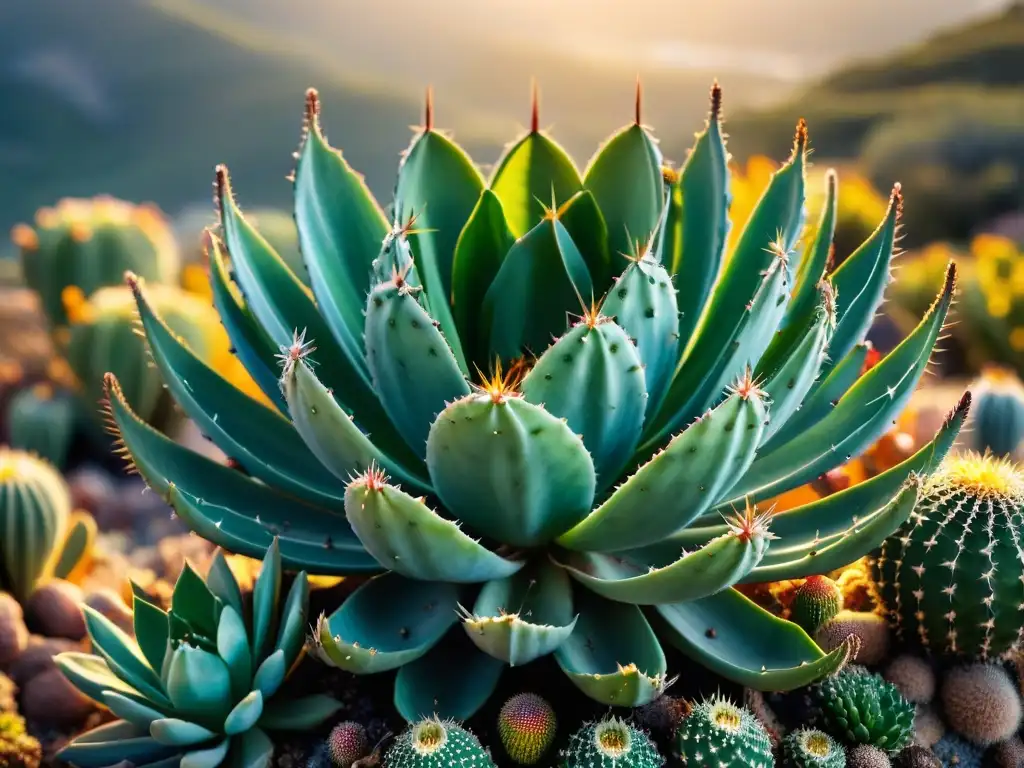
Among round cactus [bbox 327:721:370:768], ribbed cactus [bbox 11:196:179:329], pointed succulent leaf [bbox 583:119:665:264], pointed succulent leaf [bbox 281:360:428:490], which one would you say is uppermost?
pointed succulent leaf [bbox 583:119:665:264]

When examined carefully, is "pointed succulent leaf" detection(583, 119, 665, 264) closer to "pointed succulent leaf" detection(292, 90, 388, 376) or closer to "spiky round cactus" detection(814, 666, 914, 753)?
"pointed succulent leaf" detection(292, 90, 388, 376)

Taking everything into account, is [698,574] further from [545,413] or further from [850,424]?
[850,424]

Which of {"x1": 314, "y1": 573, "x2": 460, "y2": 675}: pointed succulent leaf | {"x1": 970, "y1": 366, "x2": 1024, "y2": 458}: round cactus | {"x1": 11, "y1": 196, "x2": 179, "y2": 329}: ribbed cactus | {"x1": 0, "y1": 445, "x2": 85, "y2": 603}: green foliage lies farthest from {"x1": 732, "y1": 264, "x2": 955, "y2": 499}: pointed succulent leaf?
{"x1": 11, "y1": 196, "x2": 179, "y2": 329}: ribbed cactus

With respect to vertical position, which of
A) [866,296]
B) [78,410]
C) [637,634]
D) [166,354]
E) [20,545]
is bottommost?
[78,410]

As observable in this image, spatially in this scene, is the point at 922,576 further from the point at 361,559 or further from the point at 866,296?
the point at 361,559

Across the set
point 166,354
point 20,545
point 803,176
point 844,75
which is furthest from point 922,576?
point 844,75

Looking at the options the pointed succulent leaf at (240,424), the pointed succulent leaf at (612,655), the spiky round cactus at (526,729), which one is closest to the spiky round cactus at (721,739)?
the pointed succulent leaf at (612,655)
